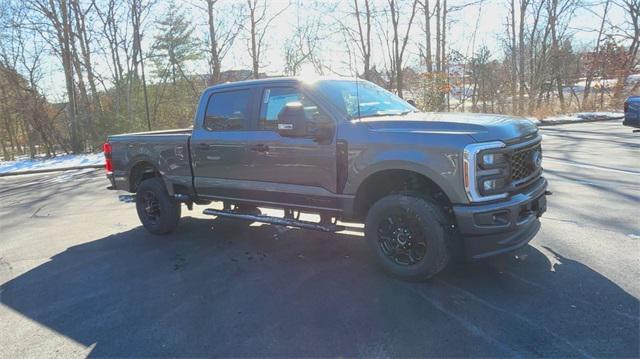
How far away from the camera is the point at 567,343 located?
2834mm

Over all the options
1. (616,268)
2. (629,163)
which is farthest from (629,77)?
(616,268)

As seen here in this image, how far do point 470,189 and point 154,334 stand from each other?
273cm

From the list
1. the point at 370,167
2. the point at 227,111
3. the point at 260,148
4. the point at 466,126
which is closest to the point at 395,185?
the point at 370,167

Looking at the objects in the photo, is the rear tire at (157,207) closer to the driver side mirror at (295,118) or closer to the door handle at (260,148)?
the door handle at (260,148)

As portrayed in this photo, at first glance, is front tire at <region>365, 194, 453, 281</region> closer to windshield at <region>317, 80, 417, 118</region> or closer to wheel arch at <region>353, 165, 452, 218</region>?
wheel arch at <region>353, 165, 452, 218</region>

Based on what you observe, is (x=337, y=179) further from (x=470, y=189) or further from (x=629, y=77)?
(x=629, y=77)

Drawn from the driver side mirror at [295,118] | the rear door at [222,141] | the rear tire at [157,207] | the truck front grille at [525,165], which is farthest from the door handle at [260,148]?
the truck front grille at [525,165]

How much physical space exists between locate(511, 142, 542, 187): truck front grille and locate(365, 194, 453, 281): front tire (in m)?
0.72

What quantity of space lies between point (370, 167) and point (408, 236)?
72 cm

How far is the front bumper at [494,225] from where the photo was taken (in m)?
3.50

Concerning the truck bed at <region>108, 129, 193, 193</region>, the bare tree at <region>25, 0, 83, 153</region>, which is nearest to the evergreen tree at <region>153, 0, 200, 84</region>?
the bare tree at <region>25, 0, 83, 153</region>

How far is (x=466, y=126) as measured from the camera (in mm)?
3604

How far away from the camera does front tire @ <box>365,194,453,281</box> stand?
146 inches

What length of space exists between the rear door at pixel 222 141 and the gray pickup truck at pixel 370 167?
15mm
